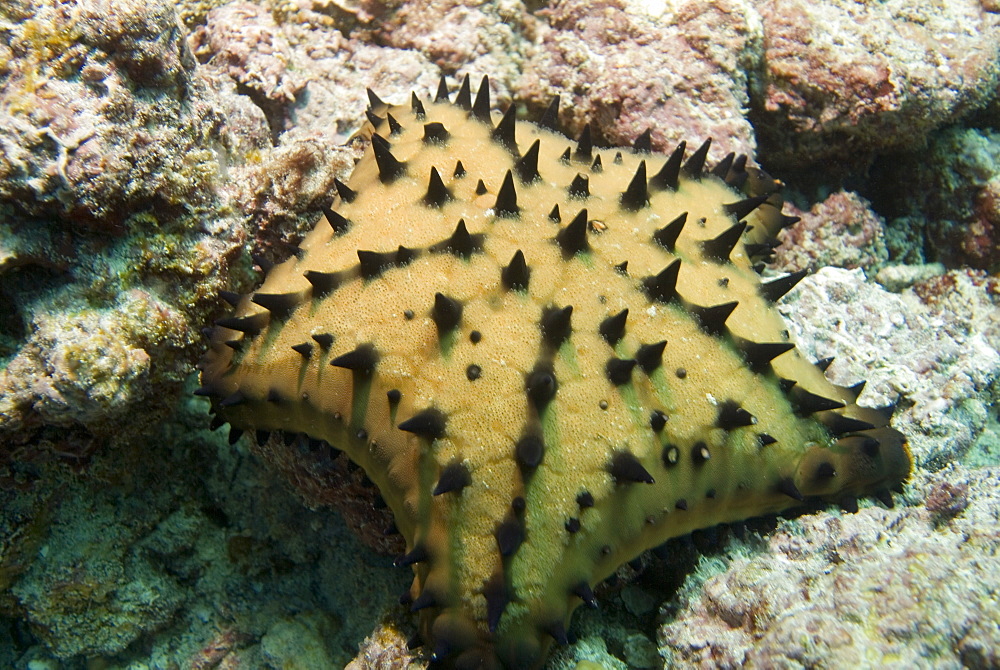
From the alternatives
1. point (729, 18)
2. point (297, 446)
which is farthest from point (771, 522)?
point (729, 18)

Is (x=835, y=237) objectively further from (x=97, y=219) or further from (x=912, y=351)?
(x=97, y=219)

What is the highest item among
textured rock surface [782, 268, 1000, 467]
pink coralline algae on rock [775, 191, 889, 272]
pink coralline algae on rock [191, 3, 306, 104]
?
pink coralline algae on rock [191, 3, 306, 104]

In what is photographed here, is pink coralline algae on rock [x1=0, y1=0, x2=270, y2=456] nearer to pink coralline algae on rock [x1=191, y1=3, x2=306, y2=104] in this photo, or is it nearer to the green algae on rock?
the green algae on rock

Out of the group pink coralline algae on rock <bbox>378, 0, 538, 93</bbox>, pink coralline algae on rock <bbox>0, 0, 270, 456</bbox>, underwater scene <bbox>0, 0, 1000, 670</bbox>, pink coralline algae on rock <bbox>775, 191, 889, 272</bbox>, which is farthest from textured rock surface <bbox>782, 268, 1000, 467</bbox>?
pink coralline algae on rock <bbox>0, 0, 270, 456</bbox>

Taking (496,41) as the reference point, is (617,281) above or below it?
below

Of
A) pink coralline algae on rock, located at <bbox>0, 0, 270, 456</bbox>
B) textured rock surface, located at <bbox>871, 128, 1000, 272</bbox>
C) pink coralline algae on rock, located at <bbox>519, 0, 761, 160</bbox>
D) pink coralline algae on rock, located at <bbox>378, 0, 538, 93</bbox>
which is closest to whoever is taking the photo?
pink coralline algae on rock, located at <bbox>0, 0, 270, 456</bbox>

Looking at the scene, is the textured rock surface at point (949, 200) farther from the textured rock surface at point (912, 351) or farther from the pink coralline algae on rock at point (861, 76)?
the textured rock surface at point (912, 351)

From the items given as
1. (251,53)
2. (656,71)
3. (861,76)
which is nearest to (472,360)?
(656,71)

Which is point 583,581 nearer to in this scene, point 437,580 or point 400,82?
point 437,580

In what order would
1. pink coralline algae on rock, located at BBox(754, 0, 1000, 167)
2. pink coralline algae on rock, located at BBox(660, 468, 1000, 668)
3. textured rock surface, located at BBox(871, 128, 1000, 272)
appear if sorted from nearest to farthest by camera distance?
pink coralline algae on rock, located at BBox(660, 468, 1000, 668), pink coralline algae on rock, located at BBox(754, 0, 1000, 167), textured rock surface, located at BBox(871, 128, 1000, 272)
